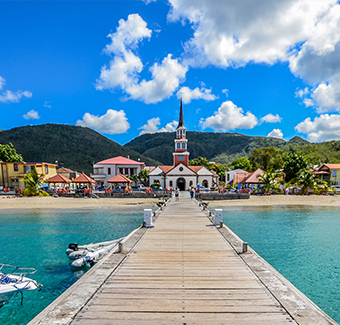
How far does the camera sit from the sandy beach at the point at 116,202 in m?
34.0

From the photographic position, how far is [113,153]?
4267 inches

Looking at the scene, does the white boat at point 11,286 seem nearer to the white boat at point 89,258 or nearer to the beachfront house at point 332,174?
the white boat at point 89,258

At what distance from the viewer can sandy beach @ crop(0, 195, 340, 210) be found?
3400 centimetres

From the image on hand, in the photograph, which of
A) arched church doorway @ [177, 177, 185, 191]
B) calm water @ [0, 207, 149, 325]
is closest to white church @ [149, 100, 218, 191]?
arched church doorway @ [177, 177, 185, 191]

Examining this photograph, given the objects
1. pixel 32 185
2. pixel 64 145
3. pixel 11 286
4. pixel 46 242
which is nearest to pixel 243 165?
pixel 32 185

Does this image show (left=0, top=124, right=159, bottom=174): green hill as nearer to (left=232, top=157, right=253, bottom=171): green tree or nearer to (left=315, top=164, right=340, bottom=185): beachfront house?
(left=232, top=157, right=253, bottom=171): green tree

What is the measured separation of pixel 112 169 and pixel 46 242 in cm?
4071

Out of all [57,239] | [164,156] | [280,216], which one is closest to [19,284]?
[57,239]

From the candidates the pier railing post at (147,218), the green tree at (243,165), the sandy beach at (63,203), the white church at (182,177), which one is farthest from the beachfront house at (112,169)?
the pier railing post at (147,218)

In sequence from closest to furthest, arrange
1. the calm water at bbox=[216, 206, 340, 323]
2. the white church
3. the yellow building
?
the calm water at bbox=[216, 206, 340, 323]
the white church
the yellow building

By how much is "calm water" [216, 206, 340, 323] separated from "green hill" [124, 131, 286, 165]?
116 meters

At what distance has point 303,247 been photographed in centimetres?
1488

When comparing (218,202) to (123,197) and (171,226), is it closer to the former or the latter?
(123,197)

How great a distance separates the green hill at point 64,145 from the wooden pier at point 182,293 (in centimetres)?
8734
